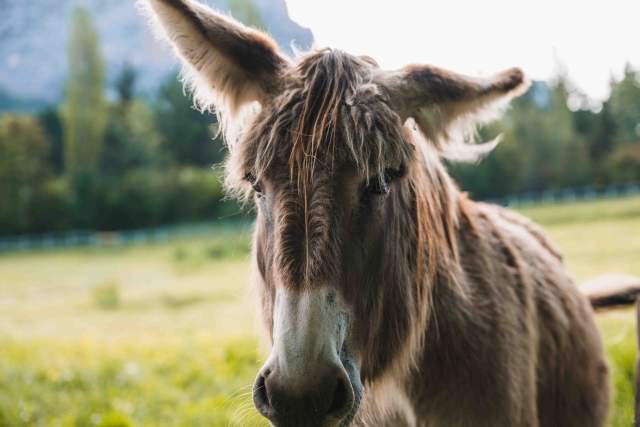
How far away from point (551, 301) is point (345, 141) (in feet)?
6.04

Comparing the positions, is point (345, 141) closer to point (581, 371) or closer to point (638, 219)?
point (581, 371)

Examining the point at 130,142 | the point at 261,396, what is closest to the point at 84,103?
the point at 130,142

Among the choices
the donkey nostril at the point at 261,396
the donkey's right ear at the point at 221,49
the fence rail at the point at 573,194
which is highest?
the donkey's right ear at the point at 221,49

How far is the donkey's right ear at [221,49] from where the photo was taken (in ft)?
7.28

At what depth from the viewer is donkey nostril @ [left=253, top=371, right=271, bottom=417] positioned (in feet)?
5.82

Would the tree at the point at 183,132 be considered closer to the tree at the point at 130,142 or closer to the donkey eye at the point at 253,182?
the tree at the point at 130,142

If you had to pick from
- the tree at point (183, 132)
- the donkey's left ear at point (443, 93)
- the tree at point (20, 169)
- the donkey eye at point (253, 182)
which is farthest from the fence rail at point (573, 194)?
the tree at point (20, 169)

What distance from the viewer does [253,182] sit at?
2188 mm

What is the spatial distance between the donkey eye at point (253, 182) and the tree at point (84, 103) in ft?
97.1

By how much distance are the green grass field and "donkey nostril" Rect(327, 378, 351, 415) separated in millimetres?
783

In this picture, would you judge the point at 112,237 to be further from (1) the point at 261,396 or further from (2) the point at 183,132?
(1) the point at 261,396

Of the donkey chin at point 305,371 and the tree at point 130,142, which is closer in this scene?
the donkey chin at point 305,371

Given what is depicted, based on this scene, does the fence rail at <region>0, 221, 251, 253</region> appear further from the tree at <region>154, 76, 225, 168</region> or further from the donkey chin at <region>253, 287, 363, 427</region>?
the donkey chin at <region>253, 287, 363, 427</region>

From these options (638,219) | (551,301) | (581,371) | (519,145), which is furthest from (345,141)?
(519,145)
